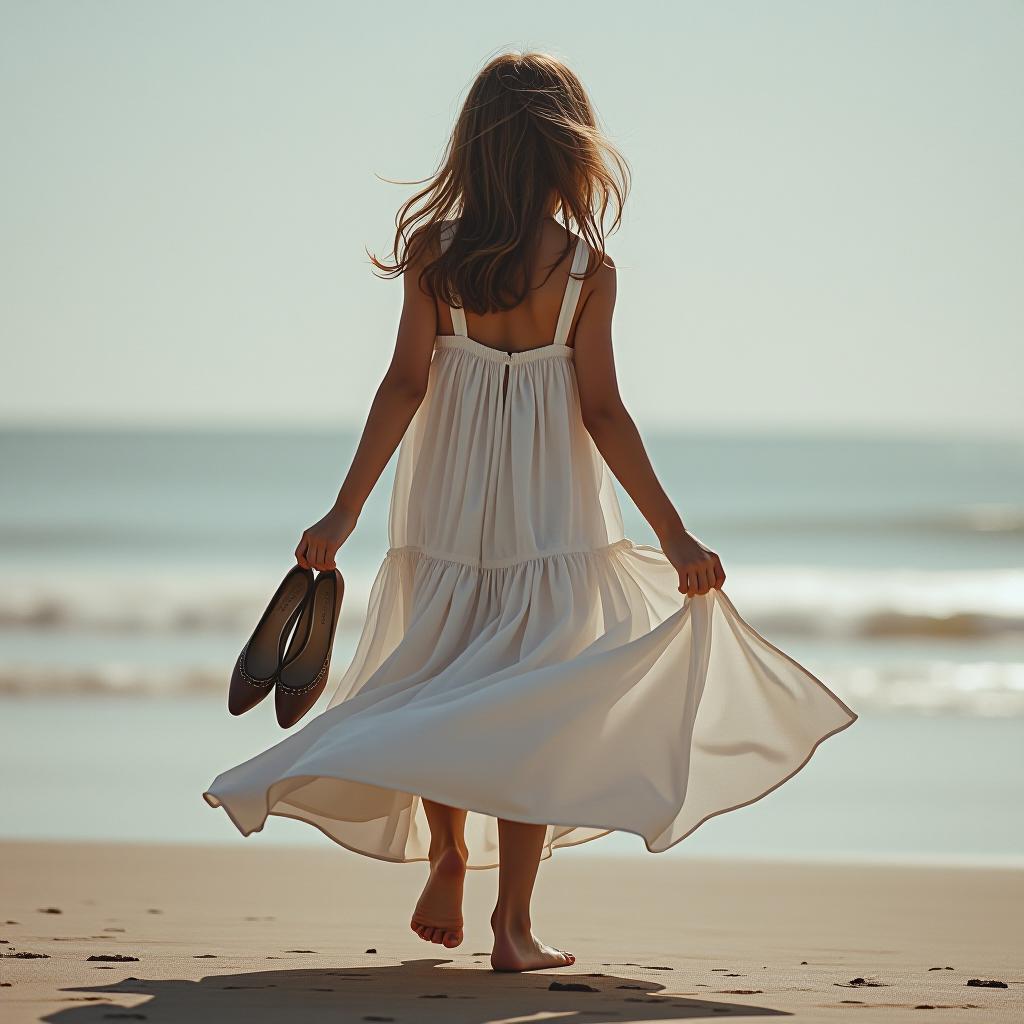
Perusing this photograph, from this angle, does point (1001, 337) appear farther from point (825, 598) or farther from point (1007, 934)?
point (1007, 934)

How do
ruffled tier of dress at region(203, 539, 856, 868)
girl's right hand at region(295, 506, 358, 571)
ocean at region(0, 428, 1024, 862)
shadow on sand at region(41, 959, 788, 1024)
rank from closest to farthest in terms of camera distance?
1. shadow on sand at region(41, 959, 788, 1024)
2. ruffled tier of dress at region(203, 539, 856, 868)
3. girl's right hand at region(295, 506, 358, 571)
4. ocean at region(0, 428, 1024, 862)

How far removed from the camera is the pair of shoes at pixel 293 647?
3162mm

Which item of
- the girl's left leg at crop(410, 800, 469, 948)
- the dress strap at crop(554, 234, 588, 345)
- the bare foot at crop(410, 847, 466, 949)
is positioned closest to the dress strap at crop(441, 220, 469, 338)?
the dress strap at crop(554, 234, 588, 345)

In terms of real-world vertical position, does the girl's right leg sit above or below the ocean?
below

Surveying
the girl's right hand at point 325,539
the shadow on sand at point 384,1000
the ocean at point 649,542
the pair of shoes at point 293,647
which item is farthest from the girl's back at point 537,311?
the ocean at point 649,542

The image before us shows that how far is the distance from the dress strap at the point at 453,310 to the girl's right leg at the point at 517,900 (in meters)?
1.06

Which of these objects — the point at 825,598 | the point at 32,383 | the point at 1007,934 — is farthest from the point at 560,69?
the point at 32,383

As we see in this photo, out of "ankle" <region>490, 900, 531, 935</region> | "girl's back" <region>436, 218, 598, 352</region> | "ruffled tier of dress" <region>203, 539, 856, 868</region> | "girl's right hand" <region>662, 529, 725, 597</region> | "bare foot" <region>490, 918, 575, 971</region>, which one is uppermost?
"girl's back" <region>436, 218, 598, 352</region>

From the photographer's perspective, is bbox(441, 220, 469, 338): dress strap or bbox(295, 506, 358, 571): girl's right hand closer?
bbox(295, 506, 358, 571): girl's right hand

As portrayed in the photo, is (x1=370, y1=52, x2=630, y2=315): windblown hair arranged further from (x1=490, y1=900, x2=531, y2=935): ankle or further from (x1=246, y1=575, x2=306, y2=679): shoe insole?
(x1=490, y1=900, x2=531, y2=935): ankle

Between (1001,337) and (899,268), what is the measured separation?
3.41 meters

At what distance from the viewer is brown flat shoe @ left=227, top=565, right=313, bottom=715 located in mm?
3158

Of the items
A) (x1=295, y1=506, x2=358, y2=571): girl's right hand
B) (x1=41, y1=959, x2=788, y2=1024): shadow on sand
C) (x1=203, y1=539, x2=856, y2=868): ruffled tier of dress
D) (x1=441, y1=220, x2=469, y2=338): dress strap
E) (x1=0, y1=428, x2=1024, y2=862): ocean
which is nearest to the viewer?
(x1=41, y1=959, x2=788, y2=1024): shadow on sand

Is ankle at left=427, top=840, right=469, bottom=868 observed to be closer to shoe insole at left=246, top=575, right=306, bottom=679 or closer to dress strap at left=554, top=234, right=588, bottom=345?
shoe insole at left=246, top=575, right=306, bottom=679
